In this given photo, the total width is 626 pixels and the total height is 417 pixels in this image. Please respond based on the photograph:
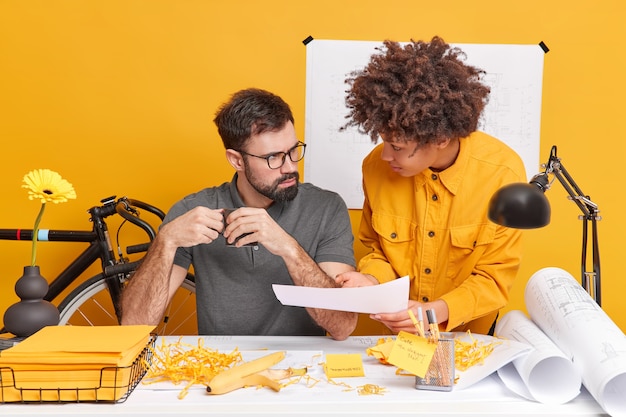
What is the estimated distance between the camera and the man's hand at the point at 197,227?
1.94 metres

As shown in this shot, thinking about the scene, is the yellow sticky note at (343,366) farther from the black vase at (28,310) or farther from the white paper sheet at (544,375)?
the black vase at (28,310)

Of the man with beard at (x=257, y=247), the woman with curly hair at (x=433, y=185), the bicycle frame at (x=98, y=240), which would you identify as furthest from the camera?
the bicycle frame at (x=98, y=240)

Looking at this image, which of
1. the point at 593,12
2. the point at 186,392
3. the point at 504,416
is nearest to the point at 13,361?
the point at 186,392

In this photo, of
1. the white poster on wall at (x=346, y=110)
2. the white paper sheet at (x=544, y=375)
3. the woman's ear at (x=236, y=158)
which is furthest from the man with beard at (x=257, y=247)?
the white paper sheet at (x=544, y=375)

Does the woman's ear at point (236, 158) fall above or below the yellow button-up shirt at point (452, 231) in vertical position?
above

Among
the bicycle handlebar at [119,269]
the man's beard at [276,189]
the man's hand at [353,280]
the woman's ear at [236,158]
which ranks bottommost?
the bicycle handlebar at [119,269]

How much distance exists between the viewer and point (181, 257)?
7.30 ft

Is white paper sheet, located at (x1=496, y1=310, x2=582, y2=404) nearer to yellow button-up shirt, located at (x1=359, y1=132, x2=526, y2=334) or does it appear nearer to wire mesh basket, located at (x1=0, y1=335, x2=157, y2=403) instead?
yellow button-up shirt, located at (x1=359, y1=132, x2=526, y2=334)

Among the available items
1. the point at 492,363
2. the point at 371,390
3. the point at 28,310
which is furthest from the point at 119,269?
the point at 492,363

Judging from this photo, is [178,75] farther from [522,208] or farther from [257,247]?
[522,208]

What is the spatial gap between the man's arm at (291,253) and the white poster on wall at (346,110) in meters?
1.00

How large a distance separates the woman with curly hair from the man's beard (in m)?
0.26

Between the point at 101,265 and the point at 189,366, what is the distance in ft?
5.03

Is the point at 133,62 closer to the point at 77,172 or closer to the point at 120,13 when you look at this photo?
the point at 120,13
